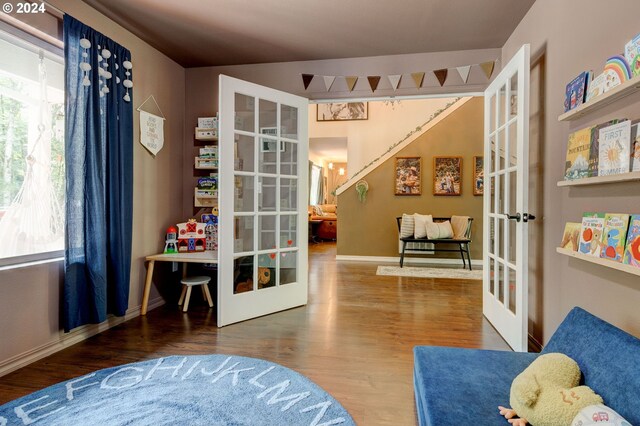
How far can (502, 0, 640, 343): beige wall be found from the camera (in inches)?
59.0

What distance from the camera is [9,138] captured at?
2.08 metres

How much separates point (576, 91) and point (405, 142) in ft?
14.8

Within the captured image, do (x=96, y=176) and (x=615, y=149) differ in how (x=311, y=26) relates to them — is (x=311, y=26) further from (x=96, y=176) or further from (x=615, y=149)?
(x=615, y=149)

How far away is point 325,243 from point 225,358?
705cm

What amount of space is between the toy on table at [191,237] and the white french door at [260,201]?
0.59 meters

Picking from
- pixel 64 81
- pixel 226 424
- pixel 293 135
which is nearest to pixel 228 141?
pixel 293 135

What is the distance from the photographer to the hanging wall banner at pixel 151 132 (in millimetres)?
3080

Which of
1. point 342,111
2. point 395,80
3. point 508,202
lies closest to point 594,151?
point 508,202

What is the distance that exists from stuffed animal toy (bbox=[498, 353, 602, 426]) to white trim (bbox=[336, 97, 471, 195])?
5.31 meters

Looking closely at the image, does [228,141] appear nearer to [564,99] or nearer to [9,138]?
[9,138]

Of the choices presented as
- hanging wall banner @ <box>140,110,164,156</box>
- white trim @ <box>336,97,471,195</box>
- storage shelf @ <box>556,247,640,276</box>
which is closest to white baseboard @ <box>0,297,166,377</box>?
hanging wall banner @ <box>140,110,164,156</box>

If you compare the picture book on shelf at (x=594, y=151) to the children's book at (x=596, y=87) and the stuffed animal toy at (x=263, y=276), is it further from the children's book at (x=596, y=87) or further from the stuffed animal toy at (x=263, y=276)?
the stuffed animal toy at (x=263, y=276)

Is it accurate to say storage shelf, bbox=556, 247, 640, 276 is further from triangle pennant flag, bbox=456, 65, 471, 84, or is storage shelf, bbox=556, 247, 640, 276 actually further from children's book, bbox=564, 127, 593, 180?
triangle pennant flag, bbox=456, 65, 471, 84

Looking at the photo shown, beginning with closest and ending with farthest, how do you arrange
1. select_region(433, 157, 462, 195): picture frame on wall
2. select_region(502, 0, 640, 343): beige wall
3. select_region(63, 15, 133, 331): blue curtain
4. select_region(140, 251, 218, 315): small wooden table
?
select_region(502, 0, 640, 343): beige wall < select_region(63, 15, 133, 331): blue curtain < select_region(140, 251, 218, 315): small wooden table < select_region(433, 157, 462, 195): picture frame on wall
